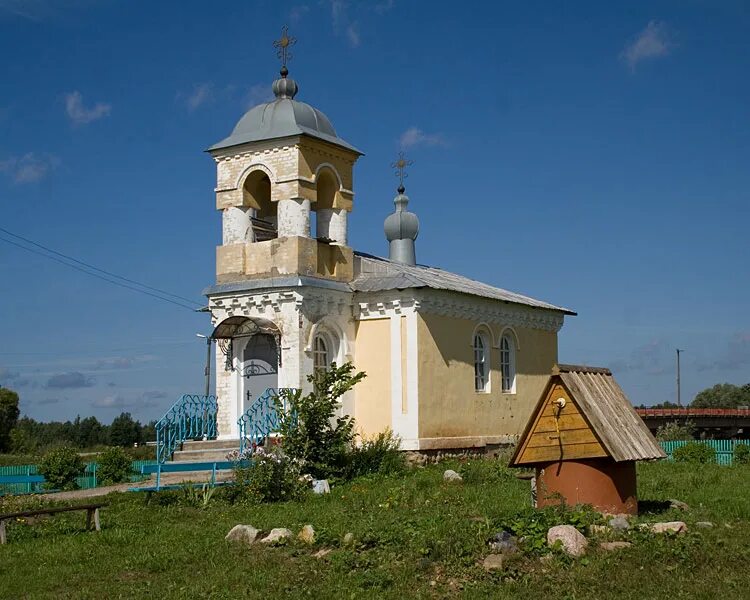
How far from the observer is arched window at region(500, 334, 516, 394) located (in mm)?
24656

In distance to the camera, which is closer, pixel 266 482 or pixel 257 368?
pixel 266 482

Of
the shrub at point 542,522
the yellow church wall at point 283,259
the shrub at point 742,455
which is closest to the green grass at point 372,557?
the shrub at point 542,522

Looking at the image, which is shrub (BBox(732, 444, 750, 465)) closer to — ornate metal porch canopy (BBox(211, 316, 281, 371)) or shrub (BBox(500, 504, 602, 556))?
ornate metal porch canopy (BBox(211, 316, 281, 371))

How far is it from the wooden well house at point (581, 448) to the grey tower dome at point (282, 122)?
10533 millimetres

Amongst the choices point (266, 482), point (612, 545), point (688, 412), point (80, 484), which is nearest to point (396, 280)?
point (266, 482)

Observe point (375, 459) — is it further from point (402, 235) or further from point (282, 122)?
point (402, 235)

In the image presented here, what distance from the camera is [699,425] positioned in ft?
169

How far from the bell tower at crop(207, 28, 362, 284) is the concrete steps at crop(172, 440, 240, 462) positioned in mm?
3466

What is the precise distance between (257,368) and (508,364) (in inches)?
270

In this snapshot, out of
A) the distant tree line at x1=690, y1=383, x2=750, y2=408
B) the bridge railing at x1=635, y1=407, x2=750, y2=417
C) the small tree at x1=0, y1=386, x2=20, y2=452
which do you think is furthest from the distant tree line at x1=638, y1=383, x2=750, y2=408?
the small tree at x1=0, y1=386, x2=20, y2=452

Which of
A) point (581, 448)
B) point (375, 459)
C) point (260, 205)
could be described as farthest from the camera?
point (260, 205)

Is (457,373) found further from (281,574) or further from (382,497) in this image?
(281,574)

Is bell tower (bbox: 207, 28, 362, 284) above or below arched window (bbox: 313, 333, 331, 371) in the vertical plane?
above

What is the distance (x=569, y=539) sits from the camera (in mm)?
10250
